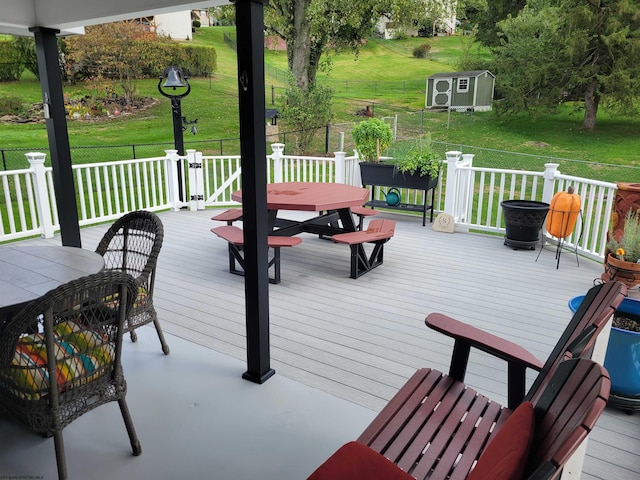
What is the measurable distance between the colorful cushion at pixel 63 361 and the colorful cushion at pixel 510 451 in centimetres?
152

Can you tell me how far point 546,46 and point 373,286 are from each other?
17.1 meters

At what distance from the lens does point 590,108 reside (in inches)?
689

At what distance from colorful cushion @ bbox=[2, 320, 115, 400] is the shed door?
68.5 ft

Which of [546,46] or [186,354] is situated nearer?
[186,354]

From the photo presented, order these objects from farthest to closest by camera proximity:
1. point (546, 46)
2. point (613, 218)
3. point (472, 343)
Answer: point (546, 46) < point (613, 218) < point (472, 343)

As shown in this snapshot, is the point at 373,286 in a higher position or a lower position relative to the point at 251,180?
lower

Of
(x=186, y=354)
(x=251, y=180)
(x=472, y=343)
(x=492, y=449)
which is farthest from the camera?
(x=186, y=354)

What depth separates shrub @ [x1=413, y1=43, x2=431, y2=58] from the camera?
31266 mm

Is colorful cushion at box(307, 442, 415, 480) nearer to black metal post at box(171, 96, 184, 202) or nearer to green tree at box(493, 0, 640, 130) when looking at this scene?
black metal post at box(171, 96, 184, 202)

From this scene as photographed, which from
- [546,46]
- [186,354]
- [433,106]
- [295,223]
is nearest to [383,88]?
[433,106]

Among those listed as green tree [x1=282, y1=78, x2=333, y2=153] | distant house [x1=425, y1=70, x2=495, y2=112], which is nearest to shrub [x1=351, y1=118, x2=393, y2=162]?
green tree [x1=282, y1=78, x2=333, y2=153]

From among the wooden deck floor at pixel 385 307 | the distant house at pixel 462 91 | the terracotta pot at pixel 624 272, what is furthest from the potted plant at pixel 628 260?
the distant house at pixel 462 91

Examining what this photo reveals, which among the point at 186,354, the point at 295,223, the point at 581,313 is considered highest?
the point at 581,313

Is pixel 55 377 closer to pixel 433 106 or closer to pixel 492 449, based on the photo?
pixel 492 449
